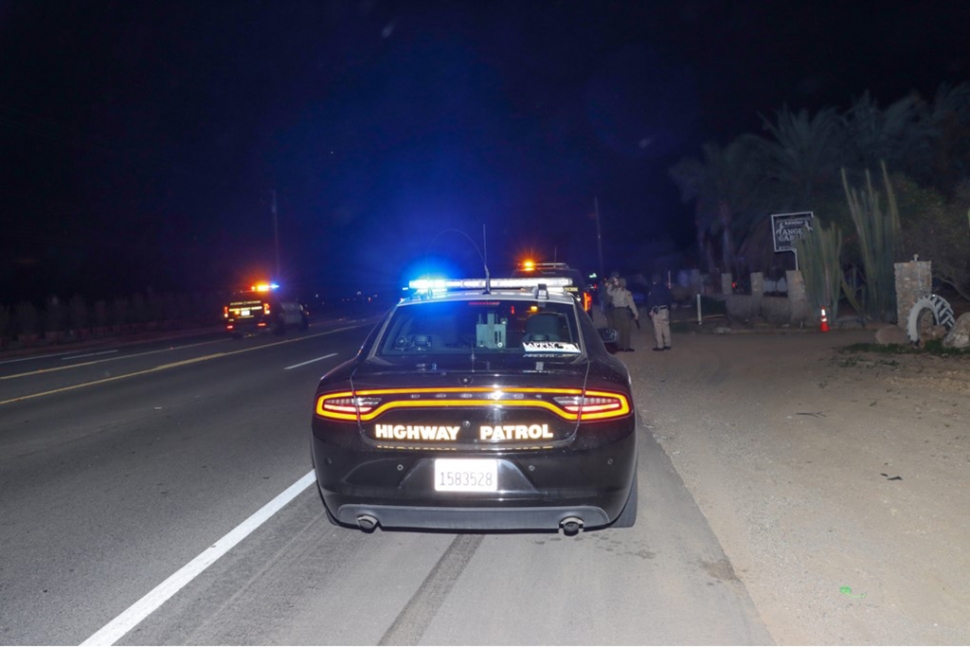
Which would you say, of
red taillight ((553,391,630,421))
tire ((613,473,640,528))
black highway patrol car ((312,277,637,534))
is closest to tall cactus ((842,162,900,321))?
tire ((613,473,640,528))

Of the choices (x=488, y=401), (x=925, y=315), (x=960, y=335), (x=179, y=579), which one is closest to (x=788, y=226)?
(x=925, y=315)

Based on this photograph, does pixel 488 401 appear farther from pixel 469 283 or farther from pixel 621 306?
pixel 621 306

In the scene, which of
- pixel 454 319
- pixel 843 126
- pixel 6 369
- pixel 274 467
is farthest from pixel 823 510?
pixel 843 126

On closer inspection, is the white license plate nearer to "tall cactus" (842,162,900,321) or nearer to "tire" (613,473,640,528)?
"tire" (613,473,640,528)

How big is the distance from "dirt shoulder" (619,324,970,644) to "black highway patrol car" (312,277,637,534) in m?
1.18

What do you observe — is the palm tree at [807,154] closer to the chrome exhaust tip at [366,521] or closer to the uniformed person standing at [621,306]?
the uniformed person standing at [621,306]

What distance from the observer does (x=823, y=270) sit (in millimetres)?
24812

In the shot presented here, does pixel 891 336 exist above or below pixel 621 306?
below

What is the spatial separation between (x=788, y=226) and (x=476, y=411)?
81.0ft

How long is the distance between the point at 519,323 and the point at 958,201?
18.7 m

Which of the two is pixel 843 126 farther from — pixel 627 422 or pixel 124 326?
pixel 627 422

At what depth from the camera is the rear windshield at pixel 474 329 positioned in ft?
22.1

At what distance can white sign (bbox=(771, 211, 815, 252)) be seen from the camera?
27.7 metres

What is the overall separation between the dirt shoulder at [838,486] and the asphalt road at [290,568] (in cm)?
30
